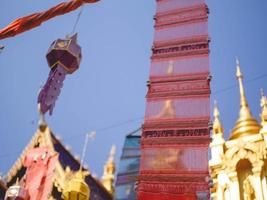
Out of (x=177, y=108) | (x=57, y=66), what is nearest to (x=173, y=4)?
(x=177, y=108)

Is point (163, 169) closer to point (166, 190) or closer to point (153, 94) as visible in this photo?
point (166, 190)

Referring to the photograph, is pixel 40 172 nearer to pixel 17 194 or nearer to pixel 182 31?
pixel 17 194

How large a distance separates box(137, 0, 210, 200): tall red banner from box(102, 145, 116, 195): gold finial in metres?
6.03

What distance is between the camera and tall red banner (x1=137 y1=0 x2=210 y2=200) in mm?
6770

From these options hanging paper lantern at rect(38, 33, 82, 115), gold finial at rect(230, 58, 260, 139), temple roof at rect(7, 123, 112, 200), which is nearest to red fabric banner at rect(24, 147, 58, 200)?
temple roof at rect(7, 123, 112, 200)

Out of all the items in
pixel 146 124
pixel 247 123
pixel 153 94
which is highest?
pixel 247 123

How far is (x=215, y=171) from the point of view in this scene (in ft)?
43.6

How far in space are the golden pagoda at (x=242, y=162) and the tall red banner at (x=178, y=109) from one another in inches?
177

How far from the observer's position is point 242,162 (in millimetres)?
12812

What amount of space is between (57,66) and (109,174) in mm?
10138

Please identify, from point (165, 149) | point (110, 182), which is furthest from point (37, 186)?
point (110, 182)

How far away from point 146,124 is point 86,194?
1.69m

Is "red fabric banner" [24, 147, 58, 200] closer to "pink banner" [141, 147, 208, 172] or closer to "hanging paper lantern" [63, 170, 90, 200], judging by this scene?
"hanging paper lantern" [63, 170, 90, 200]

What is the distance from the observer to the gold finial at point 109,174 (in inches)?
536
